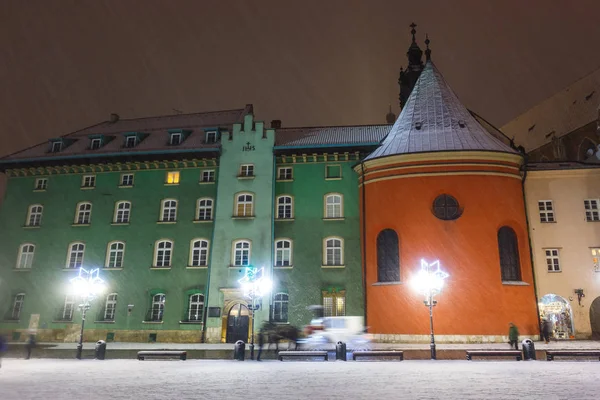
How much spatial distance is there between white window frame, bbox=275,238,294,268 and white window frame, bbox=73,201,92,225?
13207 millimetres

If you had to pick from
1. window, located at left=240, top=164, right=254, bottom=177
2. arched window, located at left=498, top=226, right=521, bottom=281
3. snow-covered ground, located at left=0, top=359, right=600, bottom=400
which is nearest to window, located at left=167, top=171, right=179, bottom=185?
window, located at left=240, top=164, right=254, bottom=177

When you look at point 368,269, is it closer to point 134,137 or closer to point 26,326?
point 134,137

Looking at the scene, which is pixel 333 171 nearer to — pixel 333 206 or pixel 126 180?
pixel 333 206

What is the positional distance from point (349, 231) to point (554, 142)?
2728cm

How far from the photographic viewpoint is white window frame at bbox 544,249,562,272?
27.1 m

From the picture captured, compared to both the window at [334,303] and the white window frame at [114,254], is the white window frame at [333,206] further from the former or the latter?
the white window frame at [114,254]

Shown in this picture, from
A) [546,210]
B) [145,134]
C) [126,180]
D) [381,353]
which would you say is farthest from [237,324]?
[546,210]

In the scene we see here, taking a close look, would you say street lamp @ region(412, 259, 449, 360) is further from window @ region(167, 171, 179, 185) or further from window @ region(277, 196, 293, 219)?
window @ region(167, 171, 179, 185)

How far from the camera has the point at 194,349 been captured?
24.0 meters

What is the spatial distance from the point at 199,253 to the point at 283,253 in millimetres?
5463

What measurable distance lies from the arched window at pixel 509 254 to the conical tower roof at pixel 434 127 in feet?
15.4

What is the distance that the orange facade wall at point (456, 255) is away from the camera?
24.7 metres

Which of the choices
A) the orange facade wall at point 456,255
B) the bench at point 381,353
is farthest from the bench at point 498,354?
the orange facade wall at point 456,255

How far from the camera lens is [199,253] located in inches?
1195
